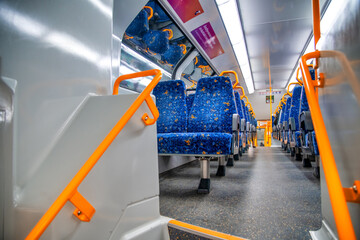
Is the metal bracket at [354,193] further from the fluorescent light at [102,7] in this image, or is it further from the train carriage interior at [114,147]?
the fluorescent light at [102,7]

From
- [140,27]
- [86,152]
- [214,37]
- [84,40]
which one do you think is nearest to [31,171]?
[86,152]

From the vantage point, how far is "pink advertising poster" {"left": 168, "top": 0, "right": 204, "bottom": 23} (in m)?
Result: 3.36

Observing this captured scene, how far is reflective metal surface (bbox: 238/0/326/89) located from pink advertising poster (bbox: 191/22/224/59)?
2.73 ft

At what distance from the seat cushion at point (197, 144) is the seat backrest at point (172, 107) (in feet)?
1.55

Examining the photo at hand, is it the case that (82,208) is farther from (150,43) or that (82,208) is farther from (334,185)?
(150,43)

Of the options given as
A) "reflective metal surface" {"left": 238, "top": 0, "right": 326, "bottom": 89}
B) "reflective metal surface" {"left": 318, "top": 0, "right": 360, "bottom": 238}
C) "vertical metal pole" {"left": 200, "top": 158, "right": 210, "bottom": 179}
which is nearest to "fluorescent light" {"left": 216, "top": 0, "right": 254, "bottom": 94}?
"reflective metal surface" {"left": 238, "top": 0, "right": 326, "bottom": 89}

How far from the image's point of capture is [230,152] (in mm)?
2014

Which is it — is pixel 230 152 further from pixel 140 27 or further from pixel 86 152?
pixel 140 27

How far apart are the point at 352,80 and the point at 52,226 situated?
1.14 m

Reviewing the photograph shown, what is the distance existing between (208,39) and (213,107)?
2.81 metres

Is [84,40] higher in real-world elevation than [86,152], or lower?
higher

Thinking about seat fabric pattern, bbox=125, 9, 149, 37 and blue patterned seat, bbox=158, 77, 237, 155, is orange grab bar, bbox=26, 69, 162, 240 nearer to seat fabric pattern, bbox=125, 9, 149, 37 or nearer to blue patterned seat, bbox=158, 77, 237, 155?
blue patterned seat, bbox=158, 77, 237, 155

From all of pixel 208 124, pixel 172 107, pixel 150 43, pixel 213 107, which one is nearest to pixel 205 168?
pixel 208 124

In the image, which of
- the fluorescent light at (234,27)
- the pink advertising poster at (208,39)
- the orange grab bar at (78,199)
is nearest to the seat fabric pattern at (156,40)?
the pink advertising poster at (208,39)
